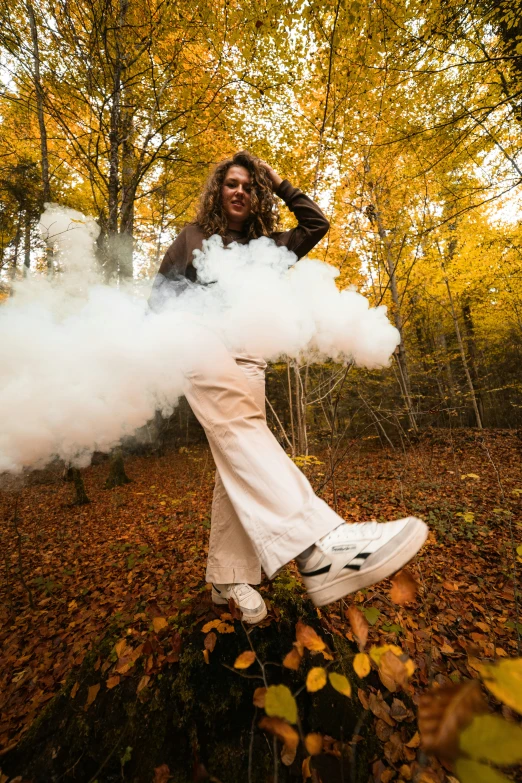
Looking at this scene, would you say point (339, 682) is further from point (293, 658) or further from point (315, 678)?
point (293, 658)

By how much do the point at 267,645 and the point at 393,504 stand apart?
13.5ft

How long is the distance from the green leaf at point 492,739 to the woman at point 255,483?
74 cm

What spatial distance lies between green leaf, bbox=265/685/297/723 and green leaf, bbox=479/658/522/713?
1.18ft

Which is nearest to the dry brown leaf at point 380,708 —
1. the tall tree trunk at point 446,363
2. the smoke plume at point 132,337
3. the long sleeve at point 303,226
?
the smoke plume at point 132,337

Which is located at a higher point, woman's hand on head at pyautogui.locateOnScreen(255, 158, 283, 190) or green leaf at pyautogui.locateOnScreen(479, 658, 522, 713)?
woman's hand on head at pyautogui.locateOnScreen(255, 158, 283, 190)

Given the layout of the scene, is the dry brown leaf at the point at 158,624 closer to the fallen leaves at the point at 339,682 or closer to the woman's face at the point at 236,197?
the fallen leaves at the point at 339,682

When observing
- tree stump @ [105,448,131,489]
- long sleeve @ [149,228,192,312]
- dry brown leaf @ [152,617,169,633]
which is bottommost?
tree stump @ [105,448,131,489]

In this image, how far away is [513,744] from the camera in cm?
40

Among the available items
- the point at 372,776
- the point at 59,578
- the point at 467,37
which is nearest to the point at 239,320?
the point at 372,776

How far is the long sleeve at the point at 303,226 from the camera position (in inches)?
76.8

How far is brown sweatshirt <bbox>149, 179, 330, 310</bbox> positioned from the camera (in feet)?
6.23

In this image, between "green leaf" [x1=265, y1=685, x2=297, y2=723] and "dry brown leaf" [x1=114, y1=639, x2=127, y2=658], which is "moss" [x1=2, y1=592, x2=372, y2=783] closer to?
"dry brown leaf" [x1=114, y1=639, x2=127, y2=658]

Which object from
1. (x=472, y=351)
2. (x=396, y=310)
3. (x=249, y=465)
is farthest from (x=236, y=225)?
(x=472, y=351)

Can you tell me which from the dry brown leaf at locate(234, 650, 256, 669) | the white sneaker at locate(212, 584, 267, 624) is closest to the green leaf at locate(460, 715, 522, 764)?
the dry brown leaf at locate(234, 650, 256, 669)
